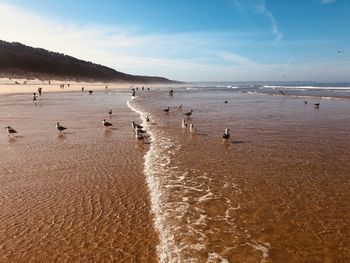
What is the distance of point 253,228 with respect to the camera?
28.6 feet

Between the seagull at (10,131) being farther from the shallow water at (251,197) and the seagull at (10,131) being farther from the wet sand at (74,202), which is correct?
the shallow water at (251,197)

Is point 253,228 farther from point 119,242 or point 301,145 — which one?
point 301,145

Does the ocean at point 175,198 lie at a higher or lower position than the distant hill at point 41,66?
lower

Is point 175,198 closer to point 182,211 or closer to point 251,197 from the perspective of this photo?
point 182,211

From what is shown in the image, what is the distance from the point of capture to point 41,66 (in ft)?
447

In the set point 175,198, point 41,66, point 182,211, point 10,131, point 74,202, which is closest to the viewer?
point 182,211

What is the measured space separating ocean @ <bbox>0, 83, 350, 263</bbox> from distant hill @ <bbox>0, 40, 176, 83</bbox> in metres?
102

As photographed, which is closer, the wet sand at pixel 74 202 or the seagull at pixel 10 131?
the wet sand at pixel 74 202

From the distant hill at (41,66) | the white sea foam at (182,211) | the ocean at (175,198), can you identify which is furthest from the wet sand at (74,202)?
the distant hill at (41,66)

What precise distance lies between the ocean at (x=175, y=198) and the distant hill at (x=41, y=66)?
334 feet

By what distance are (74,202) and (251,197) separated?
5.22 m

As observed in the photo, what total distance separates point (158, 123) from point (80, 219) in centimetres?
1695

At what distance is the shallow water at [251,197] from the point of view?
7.79 meters

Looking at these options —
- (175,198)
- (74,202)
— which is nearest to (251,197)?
(175,198)
